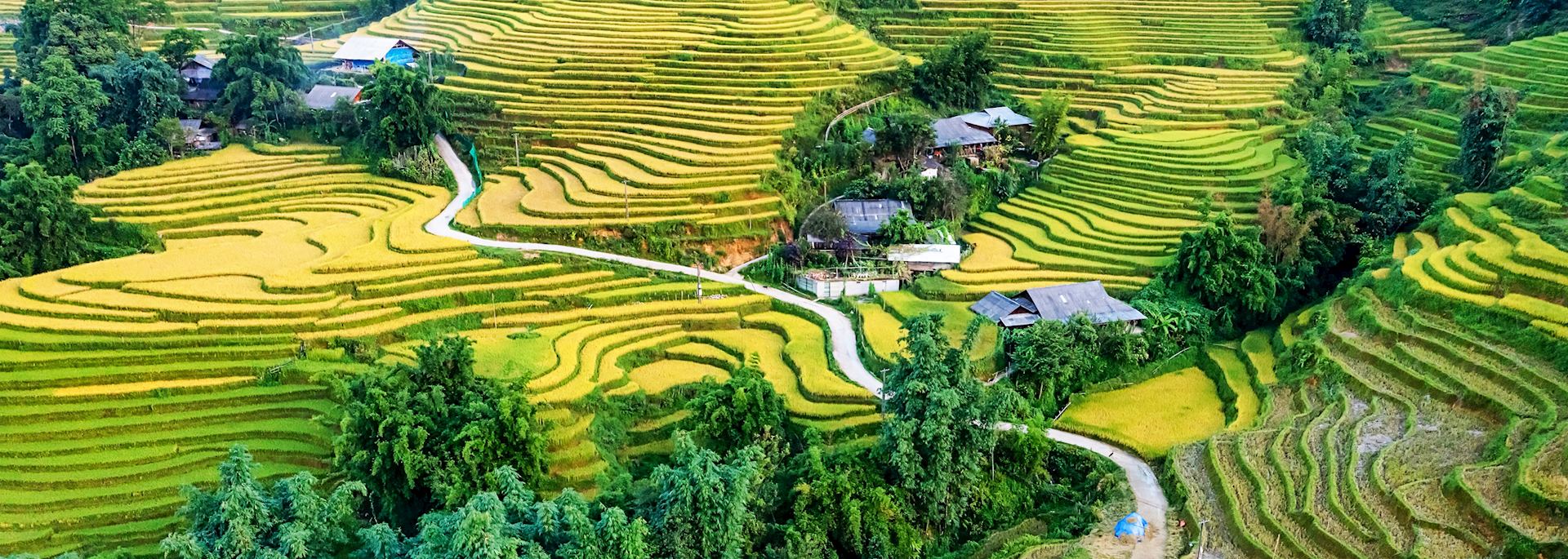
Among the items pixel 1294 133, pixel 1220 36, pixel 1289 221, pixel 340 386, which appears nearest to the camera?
pixel 340 386

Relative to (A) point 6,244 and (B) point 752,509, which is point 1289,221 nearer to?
(B) point 752,509

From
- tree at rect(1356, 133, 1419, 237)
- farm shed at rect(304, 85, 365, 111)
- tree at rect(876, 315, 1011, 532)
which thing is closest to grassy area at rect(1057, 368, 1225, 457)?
tree at rect(876, 315, 1011, 532)

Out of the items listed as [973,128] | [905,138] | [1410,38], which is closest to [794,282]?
[905,138]

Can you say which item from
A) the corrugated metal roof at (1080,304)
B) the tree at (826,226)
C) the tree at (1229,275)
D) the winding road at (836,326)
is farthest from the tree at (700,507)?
the tree at (1229,275)

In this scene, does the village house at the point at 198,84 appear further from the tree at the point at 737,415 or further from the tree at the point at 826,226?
the tree at the point at 737,415

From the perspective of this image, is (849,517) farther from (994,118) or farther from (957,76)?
(957,76)

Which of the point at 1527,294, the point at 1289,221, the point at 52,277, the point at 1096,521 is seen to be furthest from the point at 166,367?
the point at 1527,294
